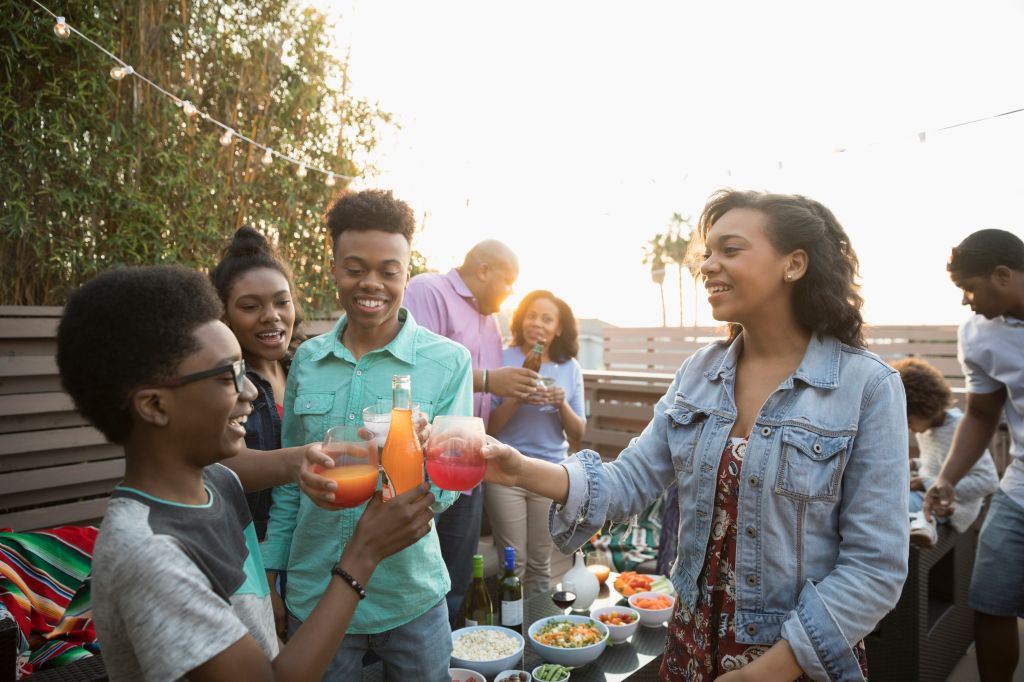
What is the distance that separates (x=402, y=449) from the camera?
54.1 inches

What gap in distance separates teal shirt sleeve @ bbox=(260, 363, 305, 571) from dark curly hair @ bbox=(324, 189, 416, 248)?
1.53ft

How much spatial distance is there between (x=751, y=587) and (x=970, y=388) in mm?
2162

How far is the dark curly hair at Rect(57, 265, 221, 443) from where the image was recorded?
1.06 meters

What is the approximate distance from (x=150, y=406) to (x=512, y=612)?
6.33 ft

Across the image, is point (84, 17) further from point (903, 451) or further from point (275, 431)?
point (903, 451)

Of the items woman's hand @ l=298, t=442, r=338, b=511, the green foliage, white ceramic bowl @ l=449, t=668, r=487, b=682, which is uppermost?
the green foliage

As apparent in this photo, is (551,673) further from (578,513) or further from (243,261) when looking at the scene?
(243,261)

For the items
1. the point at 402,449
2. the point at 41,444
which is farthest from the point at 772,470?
the point at 41,444

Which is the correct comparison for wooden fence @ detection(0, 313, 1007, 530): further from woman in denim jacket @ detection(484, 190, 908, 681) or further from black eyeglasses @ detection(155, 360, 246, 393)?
black eyeglasses @ detection(155, 360, 246, 393)

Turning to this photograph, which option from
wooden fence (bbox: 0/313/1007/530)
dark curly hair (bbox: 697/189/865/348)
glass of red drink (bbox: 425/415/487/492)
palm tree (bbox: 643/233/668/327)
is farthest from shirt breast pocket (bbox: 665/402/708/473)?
palm tree (bbox: 643/233/668/327)

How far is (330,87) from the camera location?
5777mm

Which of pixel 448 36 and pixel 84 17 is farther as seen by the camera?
pixel 448 36

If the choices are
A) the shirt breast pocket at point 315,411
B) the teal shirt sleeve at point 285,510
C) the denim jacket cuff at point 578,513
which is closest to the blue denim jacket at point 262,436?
the teal shirt sleeve at point 285,510

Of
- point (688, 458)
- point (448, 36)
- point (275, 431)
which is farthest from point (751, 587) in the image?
point (448, 36)
